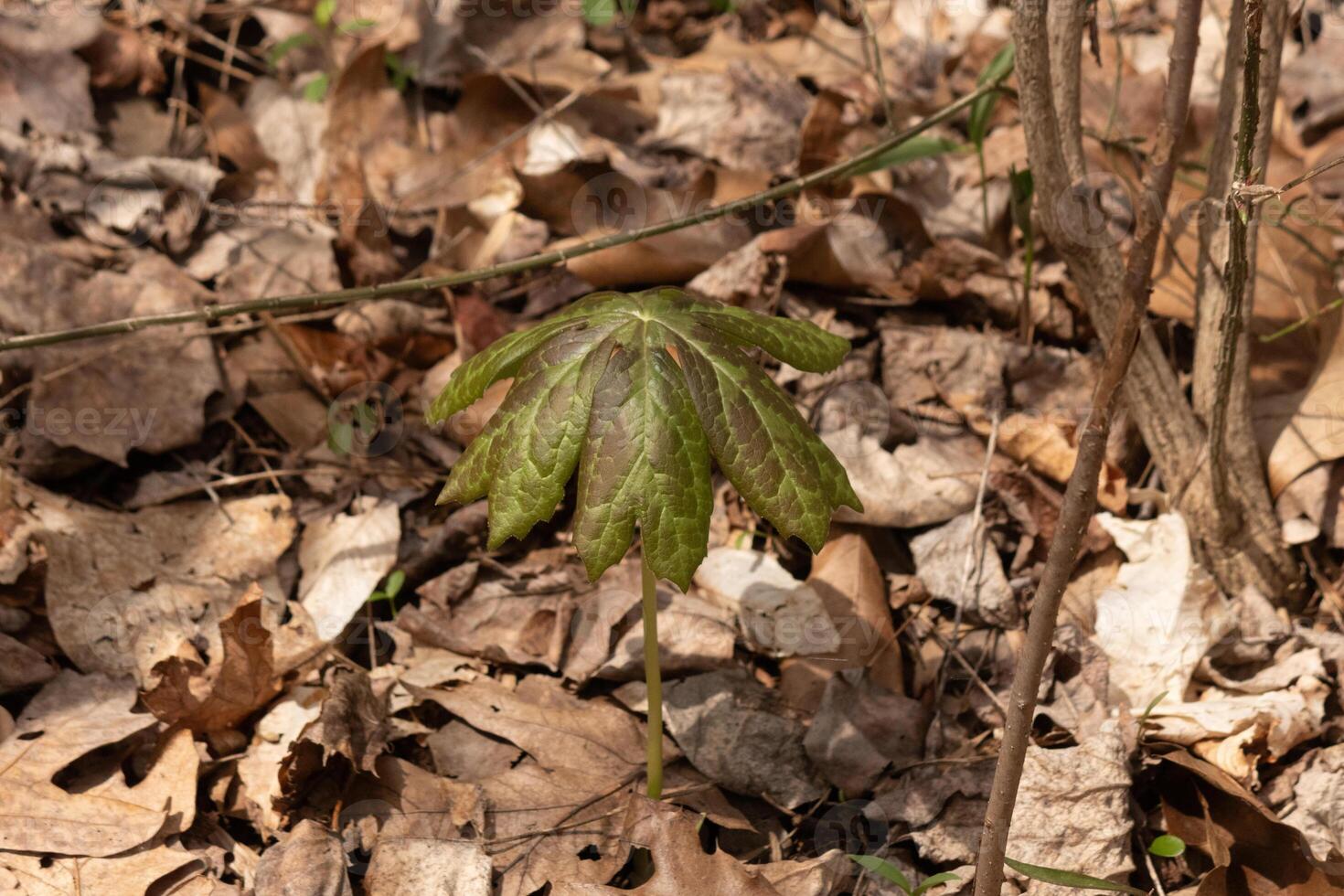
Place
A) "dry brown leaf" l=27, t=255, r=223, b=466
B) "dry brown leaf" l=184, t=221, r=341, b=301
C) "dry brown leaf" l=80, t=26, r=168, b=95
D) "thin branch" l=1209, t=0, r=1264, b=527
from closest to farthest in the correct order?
"thin branch" l=1209, t=0, r=1264, b=527 < "dry brown leaf" l=27, t=255, r=223, b=466 < "dry brown leaf" l=184, t=221, r=341, b=301 < "dry brown leaf" l=80, t=26, r=168, b=95

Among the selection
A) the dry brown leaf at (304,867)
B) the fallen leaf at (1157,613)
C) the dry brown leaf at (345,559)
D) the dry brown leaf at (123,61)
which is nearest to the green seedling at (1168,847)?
the fallen leaf at (1157,613)

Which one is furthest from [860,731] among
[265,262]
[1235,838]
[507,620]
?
[265,262]

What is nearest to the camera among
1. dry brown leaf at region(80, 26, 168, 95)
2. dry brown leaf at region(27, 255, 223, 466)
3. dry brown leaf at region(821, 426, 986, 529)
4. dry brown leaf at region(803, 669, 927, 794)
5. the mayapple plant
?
the mayapple plant

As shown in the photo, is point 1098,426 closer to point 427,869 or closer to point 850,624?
point 850,624

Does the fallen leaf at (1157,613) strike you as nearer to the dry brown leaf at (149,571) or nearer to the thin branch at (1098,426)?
the thin branch at (1098,426)

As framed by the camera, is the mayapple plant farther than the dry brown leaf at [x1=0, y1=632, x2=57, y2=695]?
No

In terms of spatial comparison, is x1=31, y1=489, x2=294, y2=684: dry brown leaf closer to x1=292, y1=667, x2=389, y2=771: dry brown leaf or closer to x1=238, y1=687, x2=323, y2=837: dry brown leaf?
x1=238, y1=687, x2=323, y2=837: dry brown leaf

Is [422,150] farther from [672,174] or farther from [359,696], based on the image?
[359,696]

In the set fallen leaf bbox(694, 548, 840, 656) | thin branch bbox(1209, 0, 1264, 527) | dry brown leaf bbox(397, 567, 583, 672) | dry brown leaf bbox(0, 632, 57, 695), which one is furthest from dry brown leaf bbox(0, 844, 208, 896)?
thin branch bbox(1209, 0, 1264, 527)
